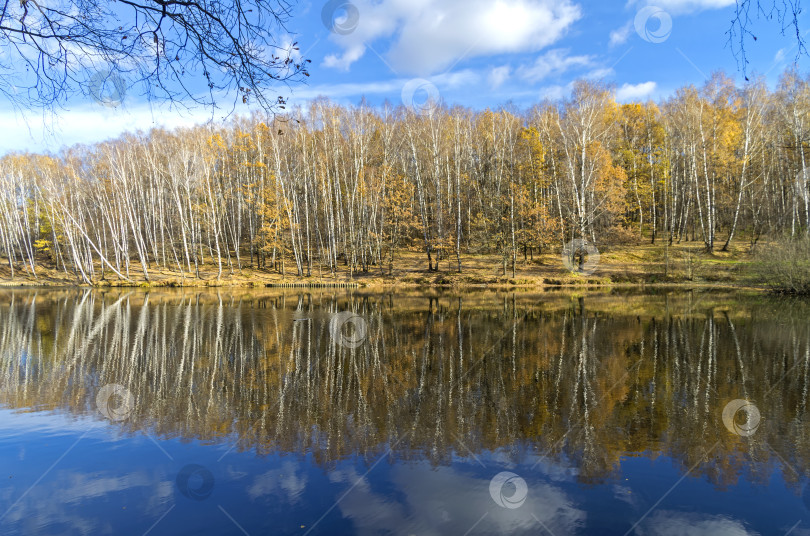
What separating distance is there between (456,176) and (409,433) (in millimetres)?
34283

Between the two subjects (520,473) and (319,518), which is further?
(520,473)

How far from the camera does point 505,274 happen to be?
36.9 metres

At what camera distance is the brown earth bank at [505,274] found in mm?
33594

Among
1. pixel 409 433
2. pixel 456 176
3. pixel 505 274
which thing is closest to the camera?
pixel 409 433

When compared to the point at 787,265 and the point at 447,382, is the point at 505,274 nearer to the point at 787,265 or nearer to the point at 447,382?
the point at 787,265

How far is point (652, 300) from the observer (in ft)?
82.4

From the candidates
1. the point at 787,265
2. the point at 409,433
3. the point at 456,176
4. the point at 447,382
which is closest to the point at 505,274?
the point at 456,176

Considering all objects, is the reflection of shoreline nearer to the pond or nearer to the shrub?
the pond

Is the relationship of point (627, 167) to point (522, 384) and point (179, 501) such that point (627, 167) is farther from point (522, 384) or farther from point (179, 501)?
point (179, 501)

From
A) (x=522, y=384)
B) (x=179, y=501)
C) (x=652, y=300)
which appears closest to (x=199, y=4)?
(x=179, y=501)

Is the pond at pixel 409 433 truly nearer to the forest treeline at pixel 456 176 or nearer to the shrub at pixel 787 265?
the shrub at pixel 787 265

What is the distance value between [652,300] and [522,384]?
61.0ft

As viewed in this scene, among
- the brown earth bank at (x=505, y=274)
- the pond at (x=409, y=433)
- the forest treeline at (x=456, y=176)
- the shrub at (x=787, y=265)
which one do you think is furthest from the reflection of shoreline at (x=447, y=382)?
the forest treeline at (x=456, y=176)

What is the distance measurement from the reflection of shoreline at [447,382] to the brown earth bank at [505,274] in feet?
50.3
